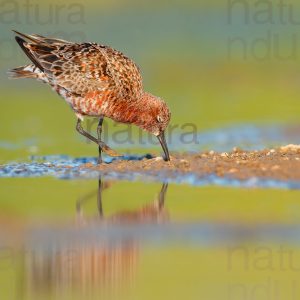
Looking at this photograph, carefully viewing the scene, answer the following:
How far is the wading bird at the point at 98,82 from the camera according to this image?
14641 millimetres

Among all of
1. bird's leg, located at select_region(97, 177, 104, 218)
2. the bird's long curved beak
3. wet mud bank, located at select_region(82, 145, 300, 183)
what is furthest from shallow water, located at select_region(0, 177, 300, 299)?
the bird's long curved beak

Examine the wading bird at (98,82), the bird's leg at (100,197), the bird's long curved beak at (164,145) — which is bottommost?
the bird's leg at (100,197)

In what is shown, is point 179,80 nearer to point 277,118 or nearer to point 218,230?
point 277,118

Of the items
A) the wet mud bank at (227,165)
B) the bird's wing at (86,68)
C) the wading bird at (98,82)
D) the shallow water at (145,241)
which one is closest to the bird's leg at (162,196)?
the shallow water at (145,241)

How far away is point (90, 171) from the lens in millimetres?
14234

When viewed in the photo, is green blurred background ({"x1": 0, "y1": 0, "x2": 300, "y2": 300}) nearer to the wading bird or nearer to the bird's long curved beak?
the bird's long curved beak

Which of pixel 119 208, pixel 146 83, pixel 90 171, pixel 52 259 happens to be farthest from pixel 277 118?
pixel 52 259

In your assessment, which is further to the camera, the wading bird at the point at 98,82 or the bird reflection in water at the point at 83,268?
the wading bird at the point at 98,82

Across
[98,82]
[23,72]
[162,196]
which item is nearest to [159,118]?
[98,82]

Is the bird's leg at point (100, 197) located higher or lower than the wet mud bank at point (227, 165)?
lower

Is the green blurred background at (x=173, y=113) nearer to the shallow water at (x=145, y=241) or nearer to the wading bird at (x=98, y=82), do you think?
the shallow water at (x=145, y=241)

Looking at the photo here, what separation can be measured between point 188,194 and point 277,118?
8213 millimetres

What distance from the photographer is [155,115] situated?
594 inches

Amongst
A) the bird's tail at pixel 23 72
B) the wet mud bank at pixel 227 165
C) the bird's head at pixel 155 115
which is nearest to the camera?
the wet mud bank at pixel 227 165
